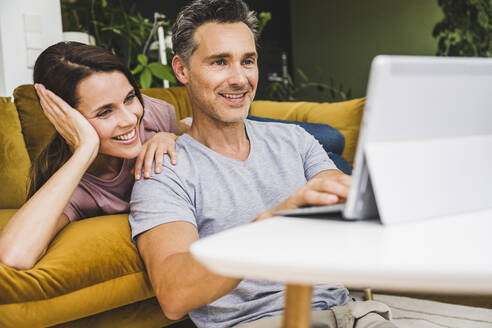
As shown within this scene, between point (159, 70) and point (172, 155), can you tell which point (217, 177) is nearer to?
point (172, 155)

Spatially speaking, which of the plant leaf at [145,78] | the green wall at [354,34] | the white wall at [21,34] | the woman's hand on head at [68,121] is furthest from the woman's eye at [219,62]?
the green wall at [354,34]

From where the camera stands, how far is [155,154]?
122 centimetres

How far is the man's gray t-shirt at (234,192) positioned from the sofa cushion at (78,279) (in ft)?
0.41

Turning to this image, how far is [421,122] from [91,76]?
99 cm

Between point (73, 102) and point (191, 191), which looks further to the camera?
point (73, 102)

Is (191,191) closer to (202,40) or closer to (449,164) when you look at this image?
(202,40)

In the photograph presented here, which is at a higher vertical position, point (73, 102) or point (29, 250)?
point (73, 102)

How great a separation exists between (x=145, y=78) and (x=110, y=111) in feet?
4.83

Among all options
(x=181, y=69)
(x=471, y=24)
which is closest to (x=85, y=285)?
(x=181, y=69)

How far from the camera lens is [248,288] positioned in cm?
109

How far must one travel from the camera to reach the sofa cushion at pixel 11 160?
1888mm

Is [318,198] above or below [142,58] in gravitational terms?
below

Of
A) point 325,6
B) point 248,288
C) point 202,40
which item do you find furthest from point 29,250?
point 325,6

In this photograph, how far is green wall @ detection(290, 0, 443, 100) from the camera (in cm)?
554
